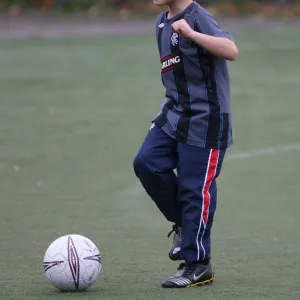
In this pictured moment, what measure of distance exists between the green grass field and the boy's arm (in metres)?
1.30

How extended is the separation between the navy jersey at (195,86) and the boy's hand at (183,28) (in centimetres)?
15

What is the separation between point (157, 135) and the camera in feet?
20.3

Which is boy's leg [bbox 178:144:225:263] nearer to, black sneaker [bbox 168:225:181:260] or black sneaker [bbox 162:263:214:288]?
black sneaker [bbox 162:263:214:288]

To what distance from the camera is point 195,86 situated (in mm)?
6016

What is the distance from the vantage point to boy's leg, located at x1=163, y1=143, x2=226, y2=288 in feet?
19.8

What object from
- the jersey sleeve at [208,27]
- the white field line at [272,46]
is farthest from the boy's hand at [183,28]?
the white field line at [272,46]

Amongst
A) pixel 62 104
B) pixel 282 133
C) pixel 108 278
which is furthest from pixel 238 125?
pixel 108 278

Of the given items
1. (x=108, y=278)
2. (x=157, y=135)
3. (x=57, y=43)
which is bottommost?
(x=57, y=43)

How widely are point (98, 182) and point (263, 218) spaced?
195 centimetres

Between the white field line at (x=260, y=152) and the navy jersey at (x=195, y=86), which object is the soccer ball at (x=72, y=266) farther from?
the white field line at (x=260, y=152)

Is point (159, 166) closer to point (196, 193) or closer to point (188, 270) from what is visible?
point (196, 193)

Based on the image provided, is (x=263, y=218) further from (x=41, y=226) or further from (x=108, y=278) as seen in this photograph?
(x=108, y=278)

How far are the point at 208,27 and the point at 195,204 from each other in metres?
0.99

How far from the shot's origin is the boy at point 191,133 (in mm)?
5980
